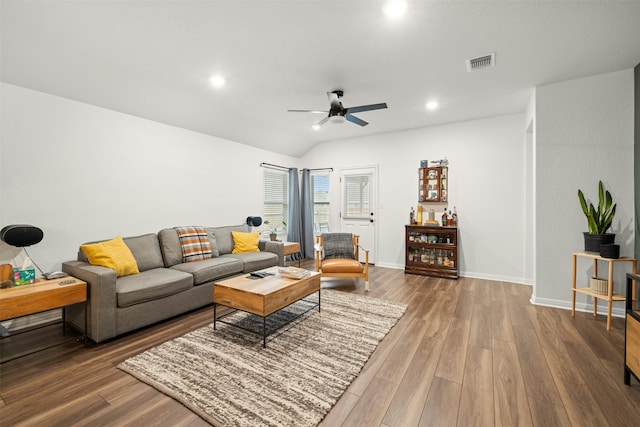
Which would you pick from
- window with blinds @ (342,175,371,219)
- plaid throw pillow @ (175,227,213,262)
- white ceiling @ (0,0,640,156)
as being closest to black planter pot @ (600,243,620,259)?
white ceiling @ (0,0,640,156)

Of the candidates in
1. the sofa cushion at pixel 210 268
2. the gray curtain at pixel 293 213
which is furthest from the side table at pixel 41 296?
the gray curtain at pixel 293 213

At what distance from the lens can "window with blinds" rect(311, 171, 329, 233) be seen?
641 centimetres

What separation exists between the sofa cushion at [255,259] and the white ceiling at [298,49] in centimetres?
227

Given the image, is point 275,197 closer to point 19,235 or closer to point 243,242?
point 243,242

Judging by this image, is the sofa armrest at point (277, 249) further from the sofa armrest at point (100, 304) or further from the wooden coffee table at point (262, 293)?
the sofa armrest at point (100, 304)

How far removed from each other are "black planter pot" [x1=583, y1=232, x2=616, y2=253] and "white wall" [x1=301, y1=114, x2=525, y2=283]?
1.37m

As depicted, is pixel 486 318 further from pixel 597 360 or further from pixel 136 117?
pixel 136 117

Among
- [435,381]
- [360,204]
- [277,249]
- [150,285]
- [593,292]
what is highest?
[360,204]

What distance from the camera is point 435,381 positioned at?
1.95m

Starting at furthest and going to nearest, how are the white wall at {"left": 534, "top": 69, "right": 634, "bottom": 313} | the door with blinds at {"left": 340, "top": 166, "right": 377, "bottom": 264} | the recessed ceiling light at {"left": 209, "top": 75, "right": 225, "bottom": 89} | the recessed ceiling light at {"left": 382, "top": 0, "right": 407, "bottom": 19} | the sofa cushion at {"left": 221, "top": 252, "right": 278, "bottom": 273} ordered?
the door with blinds at {"left": 340, "top": 166, "right": 377, "bottom": 264} → the sofa cushion at {"left": 221, "top": 252, "right": 278, "bottom": 273} → the recessed ceiling light at {"left": 209, "top": 75, "right": 225, "bottom": 89} → the white wall at {"left": 534, "top": 69, "right": 634, "bottom": 313} → the recessed ceiling light at {"left": 382, "top": 0, "right": 407, "bottom": 19}

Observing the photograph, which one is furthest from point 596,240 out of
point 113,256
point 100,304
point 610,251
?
point 113,256

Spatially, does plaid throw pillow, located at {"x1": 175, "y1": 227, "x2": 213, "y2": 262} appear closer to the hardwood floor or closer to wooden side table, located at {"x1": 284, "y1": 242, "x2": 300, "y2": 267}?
the hardwood floor

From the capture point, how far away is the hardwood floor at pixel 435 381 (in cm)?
162

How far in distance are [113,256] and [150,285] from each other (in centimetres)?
56
